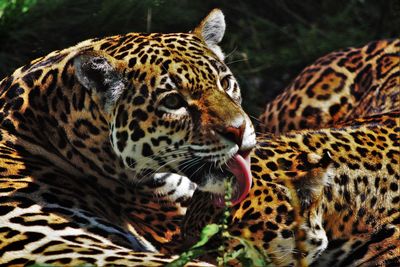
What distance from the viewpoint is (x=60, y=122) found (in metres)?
7.76

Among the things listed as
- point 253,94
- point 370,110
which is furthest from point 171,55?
point 253,94

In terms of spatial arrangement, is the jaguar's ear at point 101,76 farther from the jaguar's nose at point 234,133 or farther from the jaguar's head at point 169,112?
the jaguar's nose at point 234,133

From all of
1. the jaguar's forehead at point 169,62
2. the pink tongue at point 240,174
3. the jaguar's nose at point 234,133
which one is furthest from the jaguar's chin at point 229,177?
the jaguar's forehead at point 169,62

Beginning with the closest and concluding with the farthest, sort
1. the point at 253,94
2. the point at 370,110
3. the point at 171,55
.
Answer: the point at 171,55 < the point at 370,110 < the point at 253,94

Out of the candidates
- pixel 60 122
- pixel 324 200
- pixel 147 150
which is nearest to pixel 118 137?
pixel 147 150

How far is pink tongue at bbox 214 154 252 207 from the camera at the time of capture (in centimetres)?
735

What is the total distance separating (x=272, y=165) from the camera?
27.3 feet

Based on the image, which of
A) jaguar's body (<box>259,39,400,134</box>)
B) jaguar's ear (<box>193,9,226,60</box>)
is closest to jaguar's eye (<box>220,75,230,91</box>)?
jaguar's ear (<box>193,9,226,60</box>)

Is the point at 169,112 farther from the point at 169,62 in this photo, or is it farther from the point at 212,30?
the point at 212,30

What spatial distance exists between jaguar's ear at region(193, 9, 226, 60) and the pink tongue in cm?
105

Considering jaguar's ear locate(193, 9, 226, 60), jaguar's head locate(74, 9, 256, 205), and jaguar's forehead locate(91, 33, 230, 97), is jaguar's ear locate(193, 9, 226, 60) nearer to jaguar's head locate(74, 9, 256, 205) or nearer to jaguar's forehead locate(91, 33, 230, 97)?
jaguar's forehead locate(91, 33, 230, 97)

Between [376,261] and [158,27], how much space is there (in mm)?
4197

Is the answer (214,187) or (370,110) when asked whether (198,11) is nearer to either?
(370,110)

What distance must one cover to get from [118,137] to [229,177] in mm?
744
